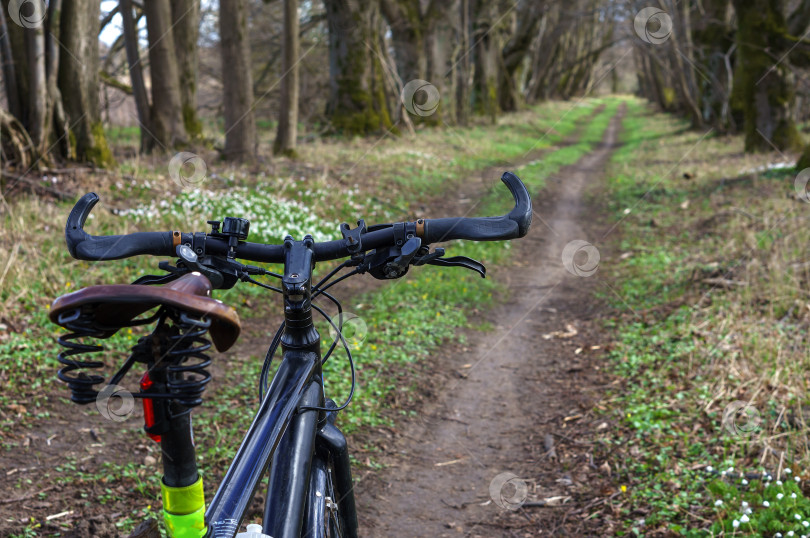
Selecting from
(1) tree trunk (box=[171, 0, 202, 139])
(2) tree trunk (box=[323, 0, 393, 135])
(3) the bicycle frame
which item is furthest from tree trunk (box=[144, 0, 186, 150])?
(3) the bicycle frame

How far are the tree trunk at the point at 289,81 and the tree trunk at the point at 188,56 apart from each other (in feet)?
4.96

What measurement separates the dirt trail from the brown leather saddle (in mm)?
2526

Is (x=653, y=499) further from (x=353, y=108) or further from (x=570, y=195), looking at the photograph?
(x=353, y=108)

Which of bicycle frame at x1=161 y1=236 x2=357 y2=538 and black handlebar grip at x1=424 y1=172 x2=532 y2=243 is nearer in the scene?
bicycle frame at x1=161 y1=236 x2=357 y2=538

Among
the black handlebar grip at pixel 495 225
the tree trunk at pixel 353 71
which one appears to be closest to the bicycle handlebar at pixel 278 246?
the black handlebar grip at pixel 495 225

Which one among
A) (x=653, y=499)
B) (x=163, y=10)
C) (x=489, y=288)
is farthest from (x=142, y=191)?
(x=653, y=499)

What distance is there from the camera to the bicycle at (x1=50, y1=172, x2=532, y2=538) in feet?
4.73

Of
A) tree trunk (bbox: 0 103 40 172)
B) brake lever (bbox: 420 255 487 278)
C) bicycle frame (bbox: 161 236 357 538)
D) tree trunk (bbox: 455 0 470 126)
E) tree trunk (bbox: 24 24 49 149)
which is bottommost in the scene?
bicycle frame (bbox: 161 236 357 538)

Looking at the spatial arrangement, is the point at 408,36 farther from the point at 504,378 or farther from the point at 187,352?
the point at 187,352

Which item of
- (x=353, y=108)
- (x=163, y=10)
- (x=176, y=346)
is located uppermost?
(x=163, y=10)

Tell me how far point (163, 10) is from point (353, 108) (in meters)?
7.07

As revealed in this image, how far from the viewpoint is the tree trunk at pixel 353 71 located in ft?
55.1

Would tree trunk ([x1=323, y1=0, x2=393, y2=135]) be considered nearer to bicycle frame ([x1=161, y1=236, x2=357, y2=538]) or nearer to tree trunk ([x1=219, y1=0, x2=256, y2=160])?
tree trunk ([x1=219, y1=0, x2=256, y2=160])

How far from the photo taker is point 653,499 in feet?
12.7
